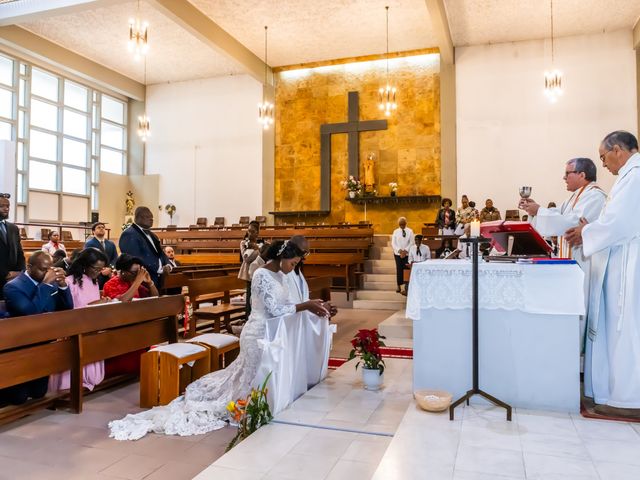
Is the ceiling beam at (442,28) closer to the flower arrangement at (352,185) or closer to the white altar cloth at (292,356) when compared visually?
the flower arrangement at (352,185)

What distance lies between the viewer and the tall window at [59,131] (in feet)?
42.7

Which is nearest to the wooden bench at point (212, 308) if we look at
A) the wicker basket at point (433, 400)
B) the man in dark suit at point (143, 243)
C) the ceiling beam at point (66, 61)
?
the man in dark suit at point (143, 243)

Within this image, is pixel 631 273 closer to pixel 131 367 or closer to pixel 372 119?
pixel 131 367

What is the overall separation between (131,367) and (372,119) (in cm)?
1075

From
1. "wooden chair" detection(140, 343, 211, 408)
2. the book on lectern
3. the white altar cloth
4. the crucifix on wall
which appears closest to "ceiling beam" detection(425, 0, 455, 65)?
the crucifix on wall

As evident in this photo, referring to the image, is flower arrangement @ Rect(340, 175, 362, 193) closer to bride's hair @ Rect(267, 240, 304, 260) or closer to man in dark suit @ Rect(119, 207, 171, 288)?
man in dark suit @ Rect(119, 207, 171, 288)

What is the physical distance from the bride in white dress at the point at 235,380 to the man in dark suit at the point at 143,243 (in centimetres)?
194

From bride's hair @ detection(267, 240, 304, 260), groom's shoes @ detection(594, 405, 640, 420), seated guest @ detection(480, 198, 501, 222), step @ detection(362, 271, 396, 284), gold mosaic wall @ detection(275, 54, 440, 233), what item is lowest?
groom's shoes @ detection(594, 405, 640, 420)

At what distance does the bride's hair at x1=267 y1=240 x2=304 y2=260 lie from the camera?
142 inches

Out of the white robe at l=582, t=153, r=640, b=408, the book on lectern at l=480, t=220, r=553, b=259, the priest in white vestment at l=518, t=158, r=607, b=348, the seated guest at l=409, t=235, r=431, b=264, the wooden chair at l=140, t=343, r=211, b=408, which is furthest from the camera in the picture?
the seated guest at l=409, t=235, r=431, b=264

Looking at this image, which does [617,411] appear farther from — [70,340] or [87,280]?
[87,280]

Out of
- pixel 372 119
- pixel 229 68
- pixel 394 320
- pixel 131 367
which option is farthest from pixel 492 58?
pixel 131 367

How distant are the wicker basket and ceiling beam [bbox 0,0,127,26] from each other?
952cm

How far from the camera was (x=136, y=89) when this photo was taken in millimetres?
15969
